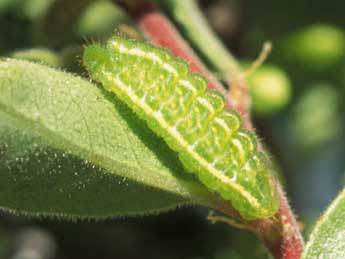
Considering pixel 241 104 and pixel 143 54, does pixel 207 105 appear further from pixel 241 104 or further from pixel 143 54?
pixel 241 104

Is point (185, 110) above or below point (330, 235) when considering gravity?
above

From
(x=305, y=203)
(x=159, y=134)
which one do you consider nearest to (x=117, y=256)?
(x=305, y=203)

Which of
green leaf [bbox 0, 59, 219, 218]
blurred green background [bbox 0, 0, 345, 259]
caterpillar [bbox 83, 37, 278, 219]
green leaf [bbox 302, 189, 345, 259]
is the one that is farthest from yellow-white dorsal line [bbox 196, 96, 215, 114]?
blurred green background [bbox 0, 0, 345, 259]

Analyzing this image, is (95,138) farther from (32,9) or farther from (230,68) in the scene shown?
(32,9)

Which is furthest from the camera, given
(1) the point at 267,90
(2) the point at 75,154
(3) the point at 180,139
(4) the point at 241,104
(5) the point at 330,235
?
(1) the point at 267,90

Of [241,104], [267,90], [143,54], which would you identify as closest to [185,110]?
[143,54]

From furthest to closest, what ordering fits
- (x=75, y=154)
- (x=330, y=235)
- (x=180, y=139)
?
(x=180, y=139) → (x=330, y=235) → (x=75, y=154)

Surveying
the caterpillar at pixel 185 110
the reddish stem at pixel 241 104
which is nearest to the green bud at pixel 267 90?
the reddish stem at pixel 241 104
